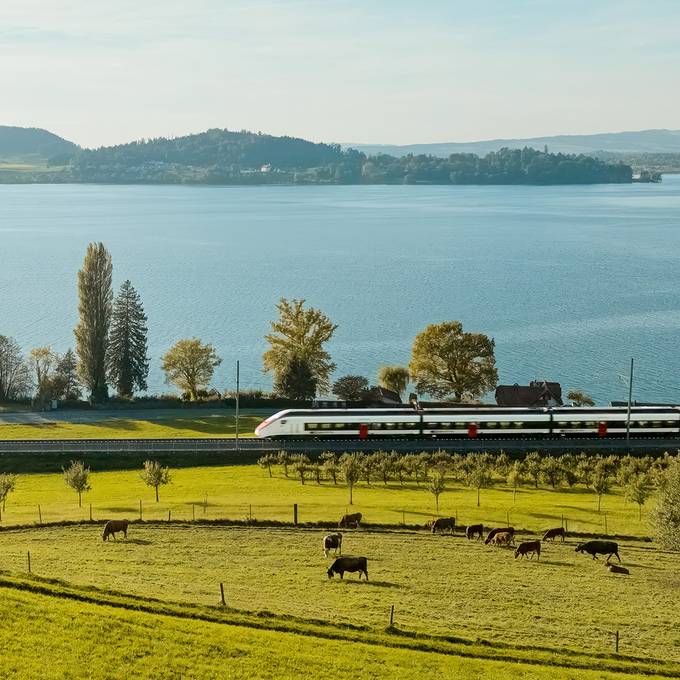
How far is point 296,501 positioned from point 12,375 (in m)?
43.1

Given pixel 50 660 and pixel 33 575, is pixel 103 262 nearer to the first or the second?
pixel 33 575

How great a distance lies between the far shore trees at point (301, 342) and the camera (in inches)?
2970

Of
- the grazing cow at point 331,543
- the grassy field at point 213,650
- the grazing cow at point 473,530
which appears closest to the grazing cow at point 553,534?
the grazing cow at point 473,530

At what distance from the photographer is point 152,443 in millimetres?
57031

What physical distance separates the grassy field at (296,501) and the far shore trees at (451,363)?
23897 millimetres

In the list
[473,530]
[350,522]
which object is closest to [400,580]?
[473,530]

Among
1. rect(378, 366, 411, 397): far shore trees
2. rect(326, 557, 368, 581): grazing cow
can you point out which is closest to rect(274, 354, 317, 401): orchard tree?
rect(378, 366, 411, 397): far shore trees

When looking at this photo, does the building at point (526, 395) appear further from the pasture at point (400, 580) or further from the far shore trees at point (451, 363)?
the pasture at point (400, 580)

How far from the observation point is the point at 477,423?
2399 inches

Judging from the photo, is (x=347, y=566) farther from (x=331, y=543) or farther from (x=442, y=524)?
(x=442, y=524)

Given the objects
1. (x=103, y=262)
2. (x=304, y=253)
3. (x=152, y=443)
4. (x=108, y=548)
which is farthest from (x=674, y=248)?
(x=108, y=548)

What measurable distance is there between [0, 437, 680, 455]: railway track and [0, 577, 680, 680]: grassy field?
32.3 metres

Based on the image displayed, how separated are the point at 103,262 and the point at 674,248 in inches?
5699

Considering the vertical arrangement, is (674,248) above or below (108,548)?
above
